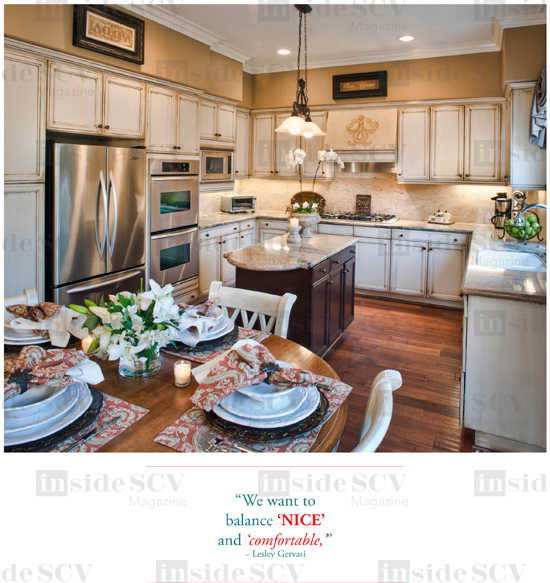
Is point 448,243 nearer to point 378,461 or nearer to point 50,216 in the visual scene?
point 50,216

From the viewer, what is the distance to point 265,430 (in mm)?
1085

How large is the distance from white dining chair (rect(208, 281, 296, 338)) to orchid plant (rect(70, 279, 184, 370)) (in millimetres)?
592

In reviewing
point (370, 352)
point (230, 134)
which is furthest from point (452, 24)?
point (370, 352)

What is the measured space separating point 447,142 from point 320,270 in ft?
9.22

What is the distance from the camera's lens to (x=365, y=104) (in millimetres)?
5262

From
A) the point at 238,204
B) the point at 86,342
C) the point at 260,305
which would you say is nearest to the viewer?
the point at 86,342

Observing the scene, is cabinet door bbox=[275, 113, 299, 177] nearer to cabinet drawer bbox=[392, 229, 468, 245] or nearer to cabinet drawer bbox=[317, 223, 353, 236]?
cabinet drawer bbox=[317, 223, 353, 236]

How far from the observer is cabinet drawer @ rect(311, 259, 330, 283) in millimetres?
3006

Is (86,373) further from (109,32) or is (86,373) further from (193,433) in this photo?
(109,32)

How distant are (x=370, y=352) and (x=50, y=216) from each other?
264cm

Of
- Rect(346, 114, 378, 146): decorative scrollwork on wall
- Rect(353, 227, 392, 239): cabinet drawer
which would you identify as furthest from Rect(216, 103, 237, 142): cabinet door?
Rect(353, 227, 392, 239): cabinet drawer

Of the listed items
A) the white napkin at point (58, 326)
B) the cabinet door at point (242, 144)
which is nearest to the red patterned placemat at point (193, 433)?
the white napkin at point (58, 326)

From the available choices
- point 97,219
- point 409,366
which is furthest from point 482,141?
point 97,219

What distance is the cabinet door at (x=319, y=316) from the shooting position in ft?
10.1
